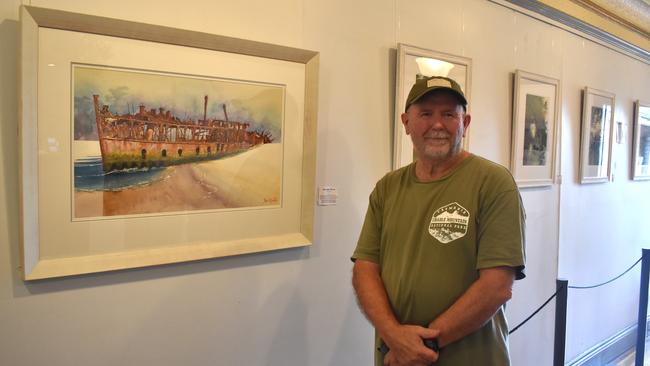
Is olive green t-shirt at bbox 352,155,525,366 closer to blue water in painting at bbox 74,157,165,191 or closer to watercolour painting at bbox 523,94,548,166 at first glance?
blue water in painting at bbox 74,157,165,191

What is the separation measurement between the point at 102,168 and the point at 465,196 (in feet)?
3.55

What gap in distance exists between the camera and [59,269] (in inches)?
46.0

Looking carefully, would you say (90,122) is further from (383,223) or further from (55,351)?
(383,223)

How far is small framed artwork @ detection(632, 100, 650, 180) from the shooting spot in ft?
12.0

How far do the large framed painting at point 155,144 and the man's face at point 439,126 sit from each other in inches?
19.1

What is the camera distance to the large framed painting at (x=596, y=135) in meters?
3.03

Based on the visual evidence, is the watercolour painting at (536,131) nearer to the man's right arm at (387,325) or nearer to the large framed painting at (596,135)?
the large framed painting at (596,135)

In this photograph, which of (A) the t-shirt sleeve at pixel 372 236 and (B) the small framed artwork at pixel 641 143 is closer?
(A) the t-shirt sleeve at pixel 372 236

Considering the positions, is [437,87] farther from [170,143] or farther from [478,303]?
[170,143]

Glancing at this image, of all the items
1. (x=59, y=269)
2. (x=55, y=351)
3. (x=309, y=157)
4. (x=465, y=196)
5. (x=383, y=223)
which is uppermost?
(x=309, y=157)

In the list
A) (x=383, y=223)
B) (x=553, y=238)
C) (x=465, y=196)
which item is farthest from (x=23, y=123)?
(x=553, y=238)

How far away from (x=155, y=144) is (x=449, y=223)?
3.10 ft

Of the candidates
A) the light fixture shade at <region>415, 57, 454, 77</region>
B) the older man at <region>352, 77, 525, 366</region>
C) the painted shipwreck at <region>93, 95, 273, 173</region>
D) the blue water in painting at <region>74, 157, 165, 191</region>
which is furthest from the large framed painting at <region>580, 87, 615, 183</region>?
the blue water in painting at <region>74, 157, 165, 191</region>
